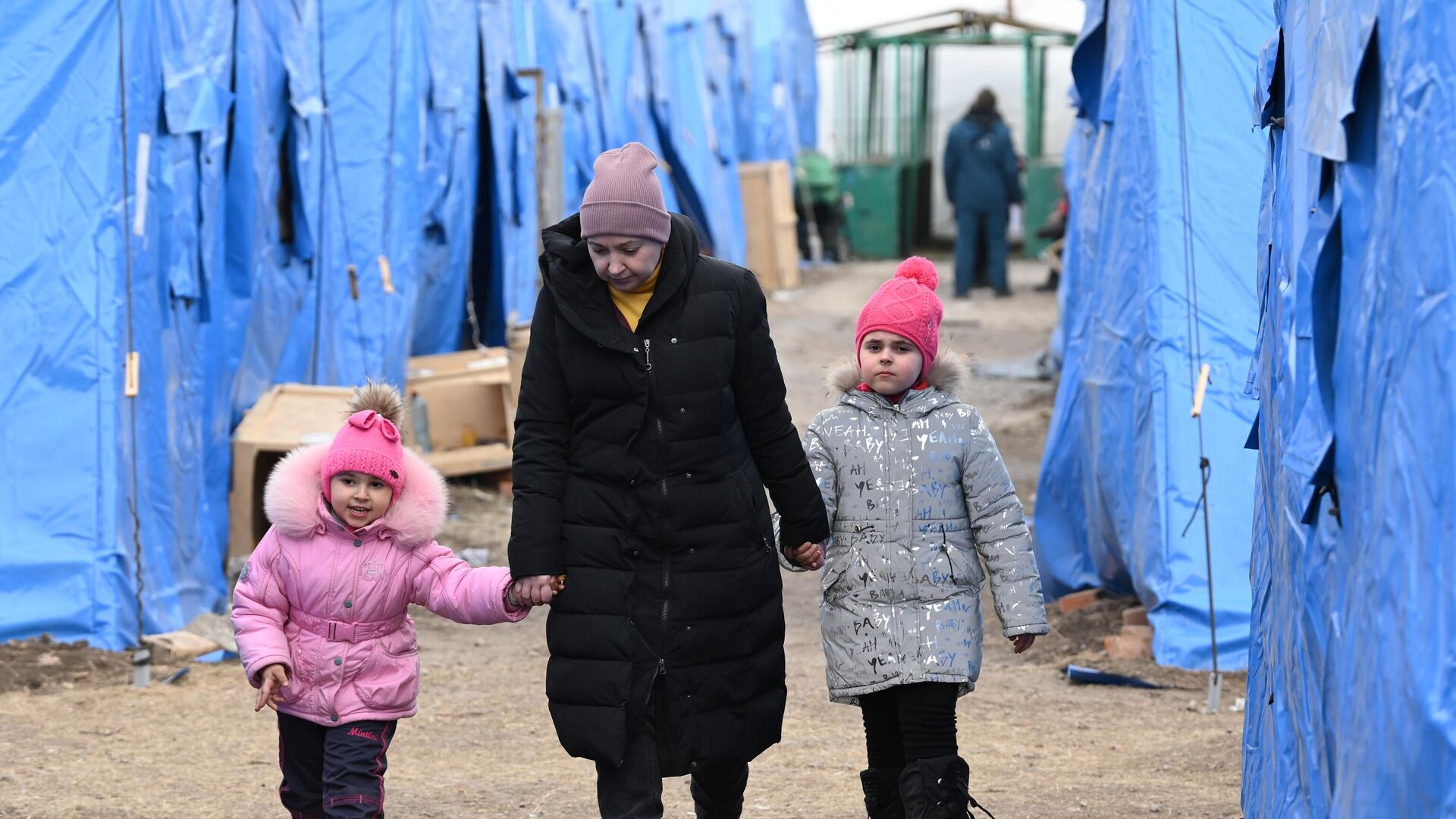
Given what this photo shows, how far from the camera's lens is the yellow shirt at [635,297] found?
3.46m

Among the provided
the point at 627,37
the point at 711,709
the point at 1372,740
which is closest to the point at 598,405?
the point at 711,709

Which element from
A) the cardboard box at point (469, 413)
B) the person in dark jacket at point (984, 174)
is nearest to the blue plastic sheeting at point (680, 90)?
the person in dark jacket at point (984, 174)

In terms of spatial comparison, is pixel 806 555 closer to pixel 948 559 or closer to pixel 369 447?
pixel 948 559

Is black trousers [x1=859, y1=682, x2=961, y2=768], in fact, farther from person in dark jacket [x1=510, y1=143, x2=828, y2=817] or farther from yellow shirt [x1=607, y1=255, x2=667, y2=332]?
yellow shirt [x1=607, y1=255, x2=667, y2=332]

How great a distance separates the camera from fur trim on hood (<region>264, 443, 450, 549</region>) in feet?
11.8

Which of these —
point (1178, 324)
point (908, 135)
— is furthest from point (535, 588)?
point (908, 135)

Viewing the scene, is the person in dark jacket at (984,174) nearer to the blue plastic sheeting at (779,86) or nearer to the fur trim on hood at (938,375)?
the blue plastic sheeting at (779,86)

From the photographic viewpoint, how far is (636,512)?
3.42 m

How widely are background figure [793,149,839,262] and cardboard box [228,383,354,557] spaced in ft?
59.2

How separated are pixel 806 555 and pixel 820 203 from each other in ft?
74.8

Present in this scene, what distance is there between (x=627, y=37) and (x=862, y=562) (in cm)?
1385

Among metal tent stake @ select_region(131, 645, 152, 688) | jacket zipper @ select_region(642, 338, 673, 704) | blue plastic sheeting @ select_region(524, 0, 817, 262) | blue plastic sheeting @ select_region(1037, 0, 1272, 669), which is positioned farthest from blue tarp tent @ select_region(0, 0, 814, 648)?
blue plastic sheeting @ select_region(1037, 0, 1272, 669)

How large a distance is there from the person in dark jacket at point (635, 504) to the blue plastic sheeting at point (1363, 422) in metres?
1.03

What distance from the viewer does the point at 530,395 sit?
11.4 ft
